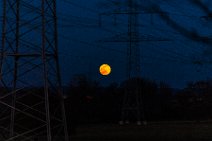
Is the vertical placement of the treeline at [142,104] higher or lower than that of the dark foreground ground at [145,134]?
higher

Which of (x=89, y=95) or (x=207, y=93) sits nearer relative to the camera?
(x=89, y=95)

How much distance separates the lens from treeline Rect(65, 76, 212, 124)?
59062mm

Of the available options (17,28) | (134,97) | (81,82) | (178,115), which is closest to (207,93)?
(178,115)

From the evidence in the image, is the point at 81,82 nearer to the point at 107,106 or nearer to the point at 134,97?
the point at 107,106

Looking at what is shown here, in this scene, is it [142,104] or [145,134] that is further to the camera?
[142,104]

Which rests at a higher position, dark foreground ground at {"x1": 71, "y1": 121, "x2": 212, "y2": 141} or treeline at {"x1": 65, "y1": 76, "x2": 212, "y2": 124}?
treeline at {"x1": 65, "y1": 76, "x2": 212, "y2": 124}

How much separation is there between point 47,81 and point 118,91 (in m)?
52.4

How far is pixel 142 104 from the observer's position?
6078cm

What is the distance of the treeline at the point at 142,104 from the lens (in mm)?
59062

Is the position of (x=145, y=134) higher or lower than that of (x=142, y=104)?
lower

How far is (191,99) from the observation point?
75.3 meters

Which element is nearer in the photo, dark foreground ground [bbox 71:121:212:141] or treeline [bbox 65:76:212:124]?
dark foreground ground [bbox 71:121:212:141]

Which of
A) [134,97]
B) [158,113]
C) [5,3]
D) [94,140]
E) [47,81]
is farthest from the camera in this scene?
[158,113]

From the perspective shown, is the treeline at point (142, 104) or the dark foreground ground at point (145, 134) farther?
the treeline at point (142, 104)
